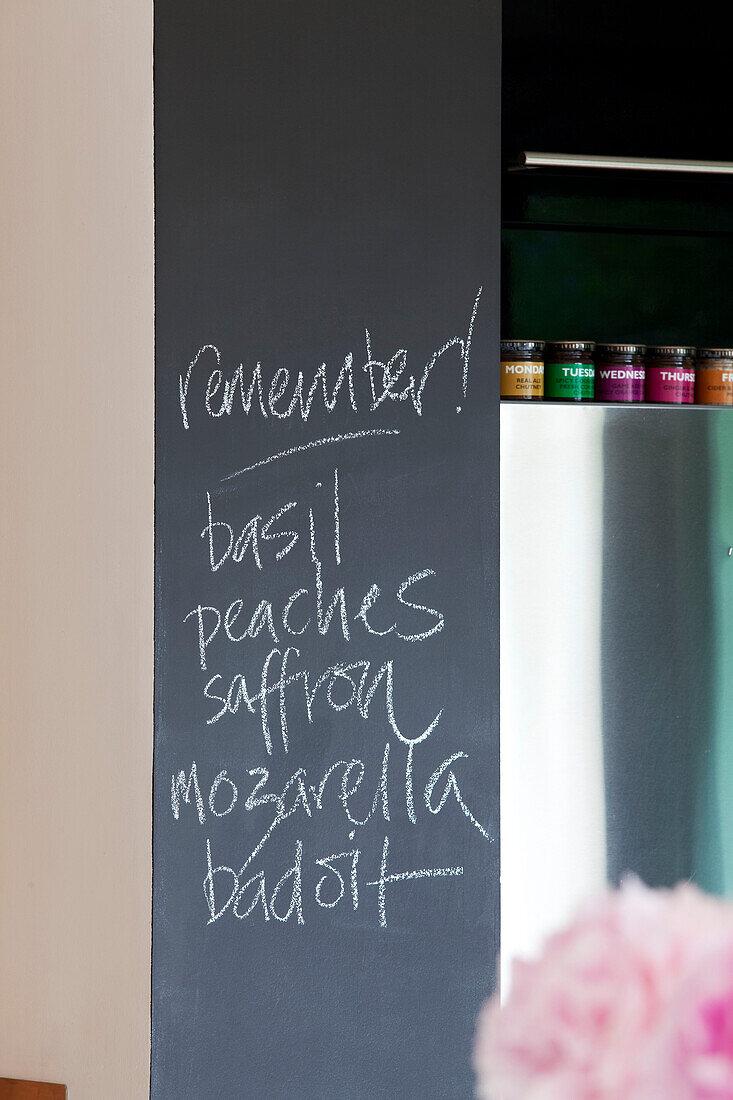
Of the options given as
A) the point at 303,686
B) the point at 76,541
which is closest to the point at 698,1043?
the point at 303,686

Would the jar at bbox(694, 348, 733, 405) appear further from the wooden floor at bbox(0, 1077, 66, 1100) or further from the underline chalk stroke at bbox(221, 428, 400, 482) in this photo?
the wooden floor at bbox(0, 1077, 66, 1100)

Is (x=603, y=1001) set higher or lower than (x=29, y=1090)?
higher

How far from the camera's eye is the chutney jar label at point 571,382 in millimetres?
1783

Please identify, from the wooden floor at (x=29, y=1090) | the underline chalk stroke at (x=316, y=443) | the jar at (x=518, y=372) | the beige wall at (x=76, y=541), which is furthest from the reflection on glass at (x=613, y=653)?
the wooden floor at (x=29, y=1090)

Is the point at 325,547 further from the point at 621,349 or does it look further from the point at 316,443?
the point at 621,349

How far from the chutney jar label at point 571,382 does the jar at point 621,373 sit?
3 centimetres

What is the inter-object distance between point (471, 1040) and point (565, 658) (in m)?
0.55

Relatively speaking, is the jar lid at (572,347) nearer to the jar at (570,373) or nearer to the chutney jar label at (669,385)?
the jar at (570,373)

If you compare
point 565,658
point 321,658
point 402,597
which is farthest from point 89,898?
point 565,658

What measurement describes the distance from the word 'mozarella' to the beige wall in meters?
0.08

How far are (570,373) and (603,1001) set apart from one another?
151 cm

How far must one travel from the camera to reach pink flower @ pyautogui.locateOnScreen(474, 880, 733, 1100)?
1.11ft

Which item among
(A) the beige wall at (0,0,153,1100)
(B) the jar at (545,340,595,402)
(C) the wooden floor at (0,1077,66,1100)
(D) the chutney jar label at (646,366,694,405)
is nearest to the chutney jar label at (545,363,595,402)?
(B) the jar at (545,340,595,402)

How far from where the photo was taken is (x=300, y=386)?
1569 millimetres
